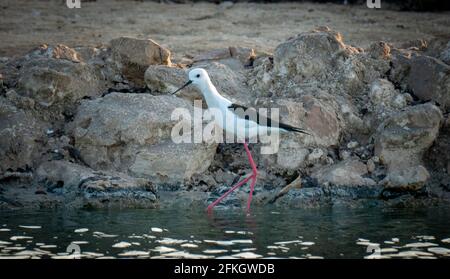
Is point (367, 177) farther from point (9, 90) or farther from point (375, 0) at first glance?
point (375, 0)

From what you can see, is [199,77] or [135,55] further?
[135,55]

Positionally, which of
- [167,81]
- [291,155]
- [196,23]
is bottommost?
[291,155]

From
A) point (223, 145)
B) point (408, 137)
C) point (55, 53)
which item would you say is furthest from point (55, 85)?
point (408, 137)

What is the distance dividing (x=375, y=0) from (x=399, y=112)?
5745 mm

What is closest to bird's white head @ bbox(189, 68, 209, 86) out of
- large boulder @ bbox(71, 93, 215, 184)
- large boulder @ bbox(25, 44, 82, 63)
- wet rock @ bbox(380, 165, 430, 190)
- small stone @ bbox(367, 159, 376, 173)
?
large boulder @ bbox(71, 93, 215, 184)

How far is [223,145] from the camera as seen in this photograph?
1041cm

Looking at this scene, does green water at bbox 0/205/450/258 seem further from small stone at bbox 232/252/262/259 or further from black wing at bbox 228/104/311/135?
black wing at bbox 228/104/311/135

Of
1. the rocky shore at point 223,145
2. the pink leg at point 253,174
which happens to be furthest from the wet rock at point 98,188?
the pink leg at point 253,174

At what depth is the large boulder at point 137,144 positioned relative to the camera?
970 centimetres

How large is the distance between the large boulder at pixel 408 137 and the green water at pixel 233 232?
771 mm

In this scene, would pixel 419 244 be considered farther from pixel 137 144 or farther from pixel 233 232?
pixel 137 144

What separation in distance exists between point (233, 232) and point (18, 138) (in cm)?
321

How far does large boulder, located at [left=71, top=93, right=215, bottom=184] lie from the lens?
9703mm

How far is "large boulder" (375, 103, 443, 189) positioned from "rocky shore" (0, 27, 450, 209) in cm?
1
